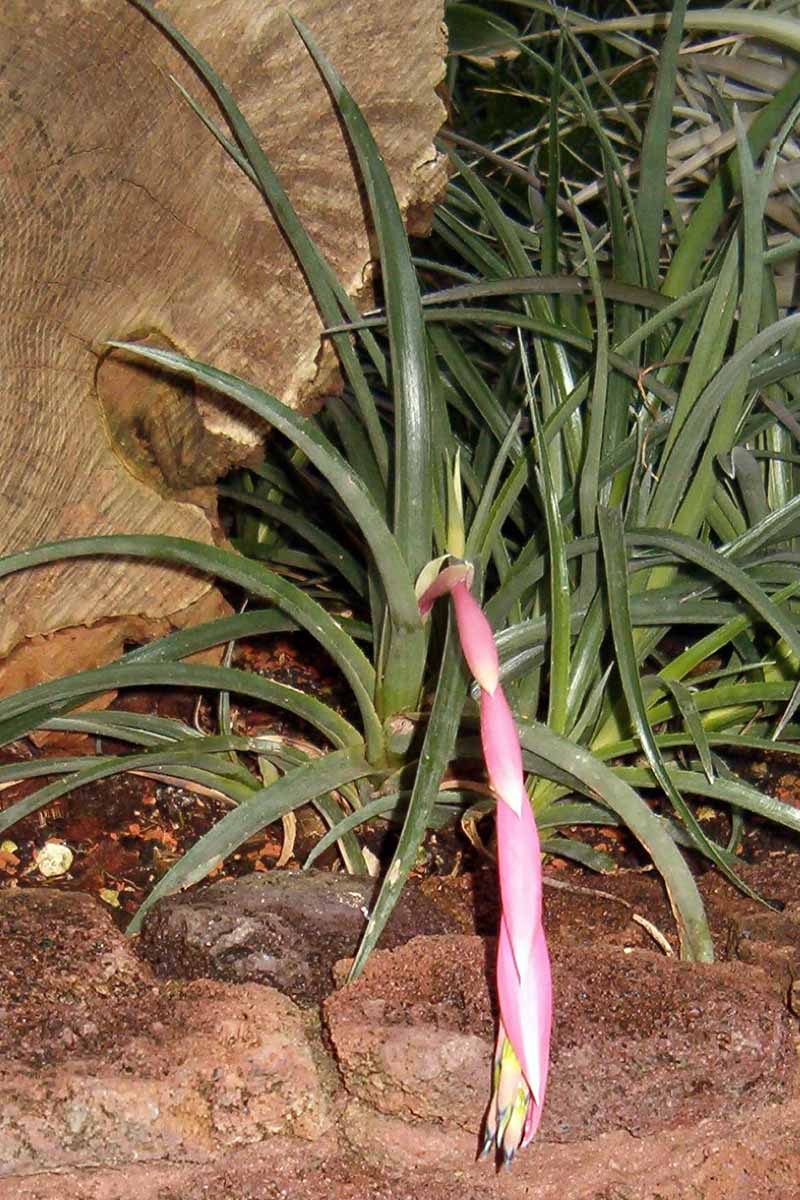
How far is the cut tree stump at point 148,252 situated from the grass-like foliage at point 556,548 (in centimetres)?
5

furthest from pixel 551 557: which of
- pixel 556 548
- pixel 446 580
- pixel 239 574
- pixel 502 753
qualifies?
pixel 502 753

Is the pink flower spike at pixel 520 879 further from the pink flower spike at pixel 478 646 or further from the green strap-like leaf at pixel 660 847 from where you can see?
the green strap-like leaf at pixel 660 847

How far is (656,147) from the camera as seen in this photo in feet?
4.07

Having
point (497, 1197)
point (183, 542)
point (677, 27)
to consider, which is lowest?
point (497, 1197)

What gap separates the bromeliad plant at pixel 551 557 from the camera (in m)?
→ 1.03

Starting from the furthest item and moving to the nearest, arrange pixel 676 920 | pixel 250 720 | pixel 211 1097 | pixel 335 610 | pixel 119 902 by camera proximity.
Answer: pixel 335 610, pixel 250 720, pixel 119 902, pixel 676 920, pixel 211 1097

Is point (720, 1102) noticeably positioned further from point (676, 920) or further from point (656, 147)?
point (656, 147)

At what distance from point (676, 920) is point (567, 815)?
159 millimetres

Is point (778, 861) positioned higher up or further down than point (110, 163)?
further down

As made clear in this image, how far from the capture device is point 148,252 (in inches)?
45.9

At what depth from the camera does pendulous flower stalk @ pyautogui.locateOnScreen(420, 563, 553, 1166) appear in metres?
0.67

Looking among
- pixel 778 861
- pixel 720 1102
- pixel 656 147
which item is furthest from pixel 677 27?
pixel 720 1102

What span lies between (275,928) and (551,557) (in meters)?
0.39

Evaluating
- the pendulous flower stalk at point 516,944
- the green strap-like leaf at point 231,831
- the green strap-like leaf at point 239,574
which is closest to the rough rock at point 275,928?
the green strap-like leaf at point 231,831
